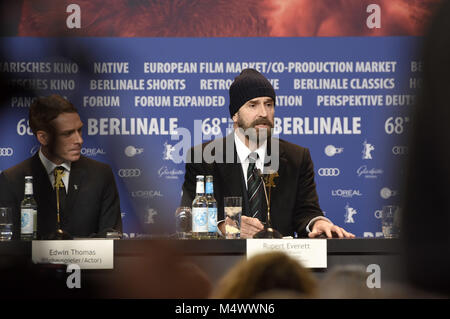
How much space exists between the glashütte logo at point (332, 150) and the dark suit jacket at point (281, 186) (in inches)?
15.3

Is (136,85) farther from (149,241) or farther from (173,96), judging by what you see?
(149,241)

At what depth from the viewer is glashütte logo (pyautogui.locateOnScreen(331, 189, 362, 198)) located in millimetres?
4109

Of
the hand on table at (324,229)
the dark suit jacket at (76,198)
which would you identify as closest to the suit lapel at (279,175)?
the hand on table at (324,229)

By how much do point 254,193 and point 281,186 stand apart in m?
0.23

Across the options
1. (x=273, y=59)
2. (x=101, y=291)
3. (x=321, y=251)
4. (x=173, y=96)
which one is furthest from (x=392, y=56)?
(x=101, y=291)

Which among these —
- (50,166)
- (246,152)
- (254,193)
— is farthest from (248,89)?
(50,166)

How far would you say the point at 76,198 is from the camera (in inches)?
135

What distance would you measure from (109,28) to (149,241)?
12.2ft

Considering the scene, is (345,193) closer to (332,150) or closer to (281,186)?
(332,150)

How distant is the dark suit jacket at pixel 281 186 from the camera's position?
3420 millimetres

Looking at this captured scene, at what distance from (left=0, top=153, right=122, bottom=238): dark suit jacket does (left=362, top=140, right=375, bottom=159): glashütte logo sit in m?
1.61

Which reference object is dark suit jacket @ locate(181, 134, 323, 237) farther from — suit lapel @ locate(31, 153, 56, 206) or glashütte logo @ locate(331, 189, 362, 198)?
suit lapel @ locate(31, 153, 56, 206)

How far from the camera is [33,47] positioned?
4.04 m

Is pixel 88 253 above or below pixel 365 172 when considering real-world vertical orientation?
below
